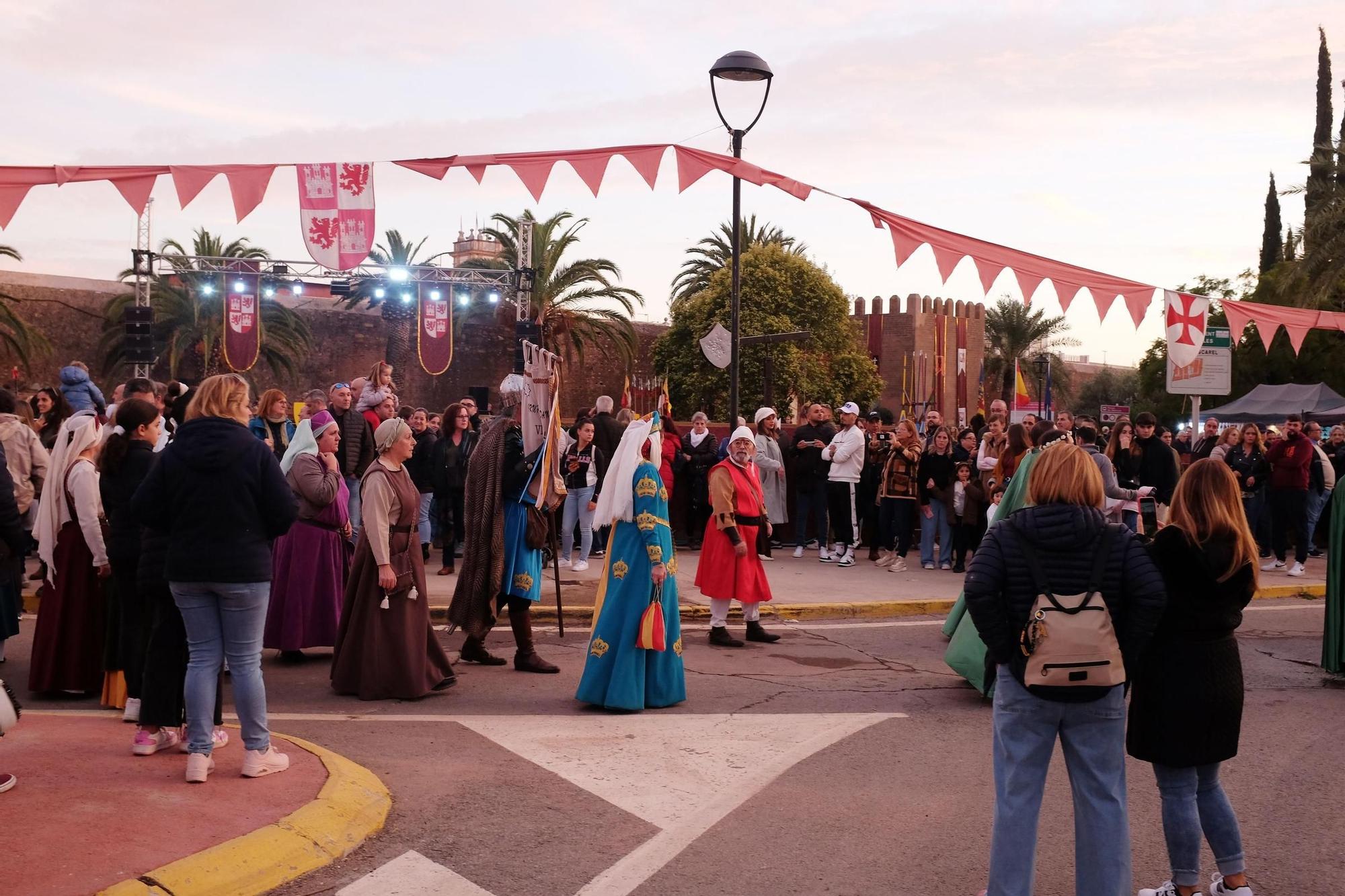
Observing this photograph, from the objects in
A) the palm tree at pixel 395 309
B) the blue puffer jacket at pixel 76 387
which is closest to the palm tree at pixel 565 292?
the palm tree at pixel 395 309

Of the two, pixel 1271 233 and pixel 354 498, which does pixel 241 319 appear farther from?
pixel 1271 233

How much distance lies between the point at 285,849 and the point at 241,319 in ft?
94.3

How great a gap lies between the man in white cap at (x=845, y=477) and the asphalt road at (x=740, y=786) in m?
6.30

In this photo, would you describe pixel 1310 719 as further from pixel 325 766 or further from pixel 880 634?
pixel 325 766

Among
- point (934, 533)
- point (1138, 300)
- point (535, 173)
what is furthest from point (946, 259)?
point (934, 533)

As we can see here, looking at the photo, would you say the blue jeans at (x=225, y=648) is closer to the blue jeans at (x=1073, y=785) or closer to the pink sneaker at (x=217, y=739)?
the pink sneaker at (x=217, y=739)

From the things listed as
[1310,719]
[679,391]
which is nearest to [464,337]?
[679,391]

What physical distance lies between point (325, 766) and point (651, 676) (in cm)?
239

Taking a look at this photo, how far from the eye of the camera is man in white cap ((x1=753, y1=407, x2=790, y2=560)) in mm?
15641

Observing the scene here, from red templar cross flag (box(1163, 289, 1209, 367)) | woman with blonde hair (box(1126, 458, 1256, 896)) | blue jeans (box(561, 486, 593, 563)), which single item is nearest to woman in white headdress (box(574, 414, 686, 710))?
woman with blonde hair (box(1126, 458, 1256, 896))

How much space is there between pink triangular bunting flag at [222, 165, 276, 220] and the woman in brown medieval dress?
99.6 inches

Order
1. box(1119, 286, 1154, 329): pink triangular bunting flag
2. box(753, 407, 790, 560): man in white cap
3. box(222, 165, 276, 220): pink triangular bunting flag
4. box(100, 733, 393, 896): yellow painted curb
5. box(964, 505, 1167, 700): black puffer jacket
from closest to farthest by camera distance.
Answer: box(964, 505, 1167, 700): black puffer jacket
box(100, 733, 393, 896): yellow painted curb
box(222, 165, 276, 220): pink triangular bunting flag
box(1119, 286, 1154, 329): pink triangular bunting flag
box(753, 407, 790, 560): man in white cap

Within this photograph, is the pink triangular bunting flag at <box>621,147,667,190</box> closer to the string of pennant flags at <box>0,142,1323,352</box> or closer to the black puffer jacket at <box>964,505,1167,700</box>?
the string of pennant flags at <box>0,142,1323,352</box>

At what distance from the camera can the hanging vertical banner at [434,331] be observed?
111 feet
